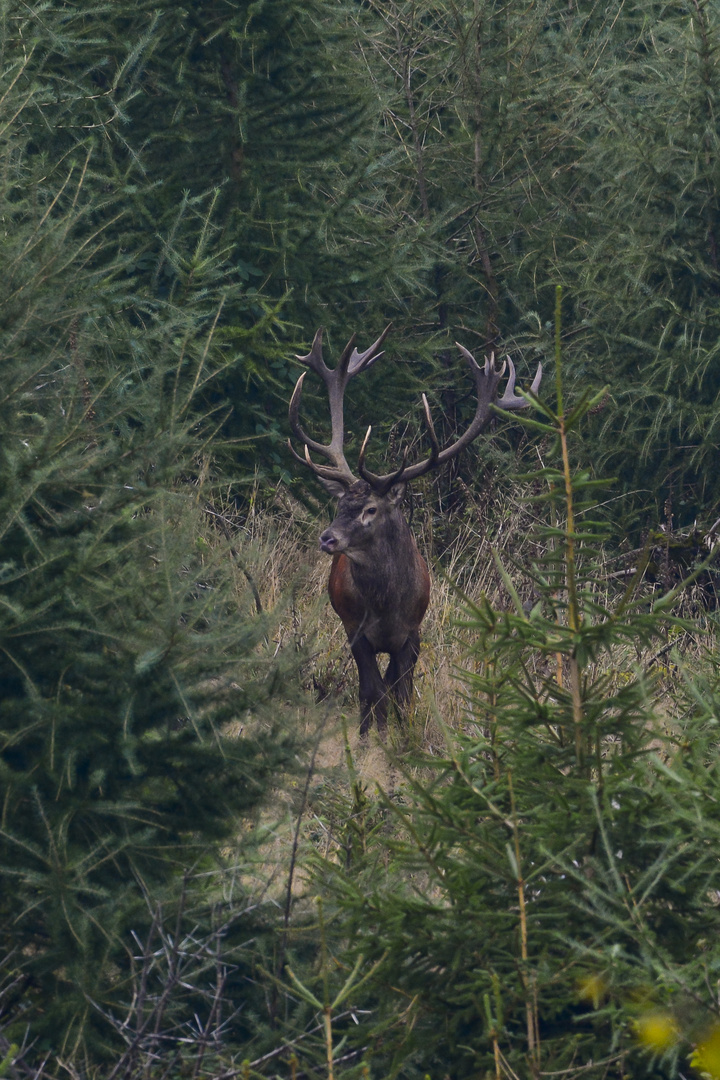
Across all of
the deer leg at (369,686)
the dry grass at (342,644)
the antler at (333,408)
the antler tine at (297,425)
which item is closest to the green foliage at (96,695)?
the dry grass at (342,644)

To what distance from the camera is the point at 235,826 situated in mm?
3748

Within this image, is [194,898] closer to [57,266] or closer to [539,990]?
[539,990]

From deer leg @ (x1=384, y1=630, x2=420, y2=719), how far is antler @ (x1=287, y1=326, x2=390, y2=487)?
3.34ft

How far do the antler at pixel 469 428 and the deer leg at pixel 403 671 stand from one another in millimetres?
914

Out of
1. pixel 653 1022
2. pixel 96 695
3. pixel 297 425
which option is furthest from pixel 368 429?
pixel 653 1022

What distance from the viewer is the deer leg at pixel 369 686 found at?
766 centimetres

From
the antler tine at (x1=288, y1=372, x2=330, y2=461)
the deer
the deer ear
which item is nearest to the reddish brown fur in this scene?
the deer

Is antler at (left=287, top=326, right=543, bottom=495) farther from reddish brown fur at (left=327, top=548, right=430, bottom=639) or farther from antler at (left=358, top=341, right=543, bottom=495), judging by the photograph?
reddish brown fur at (left=327, top=548, right=430, bottom=639)

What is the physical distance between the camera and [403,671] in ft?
25.5

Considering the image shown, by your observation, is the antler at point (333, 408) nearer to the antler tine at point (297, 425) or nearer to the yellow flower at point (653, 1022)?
the antler tine at point (297, 425)

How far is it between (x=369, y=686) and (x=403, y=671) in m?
0.23

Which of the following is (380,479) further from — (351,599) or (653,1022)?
(653,1022)

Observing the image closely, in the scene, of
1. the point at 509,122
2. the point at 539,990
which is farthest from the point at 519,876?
the point at 509,122

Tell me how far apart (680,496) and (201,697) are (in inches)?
324
